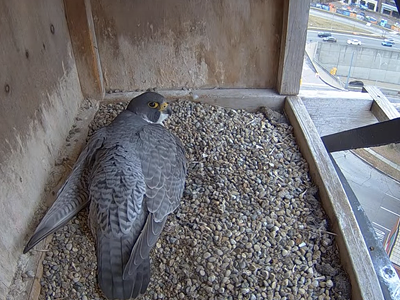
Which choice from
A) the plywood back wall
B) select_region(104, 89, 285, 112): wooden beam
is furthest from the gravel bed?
the plywood back wall

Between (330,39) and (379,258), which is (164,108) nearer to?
(379,258)

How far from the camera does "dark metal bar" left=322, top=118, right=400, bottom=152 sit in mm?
1728

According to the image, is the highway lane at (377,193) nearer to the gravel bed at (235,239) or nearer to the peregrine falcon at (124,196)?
the gravel bed at (235,239)

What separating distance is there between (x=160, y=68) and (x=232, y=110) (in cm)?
53

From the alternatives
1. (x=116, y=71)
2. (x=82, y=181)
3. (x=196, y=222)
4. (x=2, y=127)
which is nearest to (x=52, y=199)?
(x=82, y=181)

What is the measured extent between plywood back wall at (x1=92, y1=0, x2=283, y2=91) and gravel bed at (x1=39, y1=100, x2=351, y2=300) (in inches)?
21.3

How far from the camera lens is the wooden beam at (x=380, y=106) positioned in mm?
2203

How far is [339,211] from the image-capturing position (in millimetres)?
1594

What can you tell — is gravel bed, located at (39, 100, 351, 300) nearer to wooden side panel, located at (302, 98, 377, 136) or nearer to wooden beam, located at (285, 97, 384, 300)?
wooden beam, located at (285, 97, 384, 300)

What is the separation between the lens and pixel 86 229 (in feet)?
5.21

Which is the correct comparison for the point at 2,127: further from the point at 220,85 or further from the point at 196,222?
the point at 220,85

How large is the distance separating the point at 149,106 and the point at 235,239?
86cm

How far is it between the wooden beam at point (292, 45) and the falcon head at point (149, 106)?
0.78m

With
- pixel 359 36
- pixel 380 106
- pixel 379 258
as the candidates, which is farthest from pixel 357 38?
pixel 379 258
